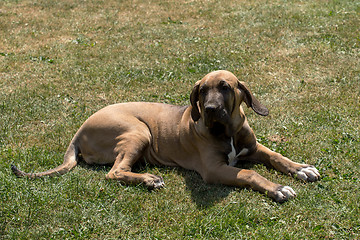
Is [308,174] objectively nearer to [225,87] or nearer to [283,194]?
[283,194]

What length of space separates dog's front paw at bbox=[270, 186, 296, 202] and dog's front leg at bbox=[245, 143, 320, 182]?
1.38 ft

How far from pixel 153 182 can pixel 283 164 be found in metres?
1.58

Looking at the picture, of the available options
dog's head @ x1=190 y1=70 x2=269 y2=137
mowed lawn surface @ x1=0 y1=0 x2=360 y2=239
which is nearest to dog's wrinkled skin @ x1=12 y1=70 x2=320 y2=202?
dog's head @ x1=190 y1=70 x2=269 y2=137

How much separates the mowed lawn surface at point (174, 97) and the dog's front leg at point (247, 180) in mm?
91

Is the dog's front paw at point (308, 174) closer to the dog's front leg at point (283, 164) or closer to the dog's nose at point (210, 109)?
the dog's front leg at point (283, 164)

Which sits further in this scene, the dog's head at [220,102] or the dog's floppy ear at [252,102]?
the dog's floppy ear at [252,102]

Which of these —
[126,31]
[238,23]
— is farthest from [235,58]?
[126,31]

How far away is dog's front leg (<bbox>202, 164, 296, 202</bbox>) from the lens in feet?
15.2

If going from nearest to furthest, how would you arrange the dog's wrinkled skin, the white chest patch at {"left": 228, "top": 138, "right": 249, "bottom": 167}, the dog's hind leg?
the dog's wrinkled skin < the dog's hind leg < the white chest patch at {"left": 228, "top": 138, "right": 249, "bottom": 167}

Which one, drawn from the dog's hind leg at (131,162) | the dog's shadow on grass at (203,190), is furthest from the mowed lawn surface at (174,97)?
the dog's hind leg at (131,162)

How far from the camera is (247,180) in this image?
4.88 metres

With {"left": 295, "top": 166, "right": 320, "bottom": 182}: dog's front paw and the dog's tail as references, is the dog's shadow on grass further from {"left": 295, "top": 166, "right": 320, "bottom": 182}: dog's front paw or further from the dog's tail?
the dog's tail

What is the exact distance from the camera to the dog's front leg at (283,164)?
5027mm

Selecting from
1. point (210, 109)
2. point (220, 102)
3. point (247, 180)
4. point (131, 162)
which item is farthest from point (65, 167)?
point (247, 180)
